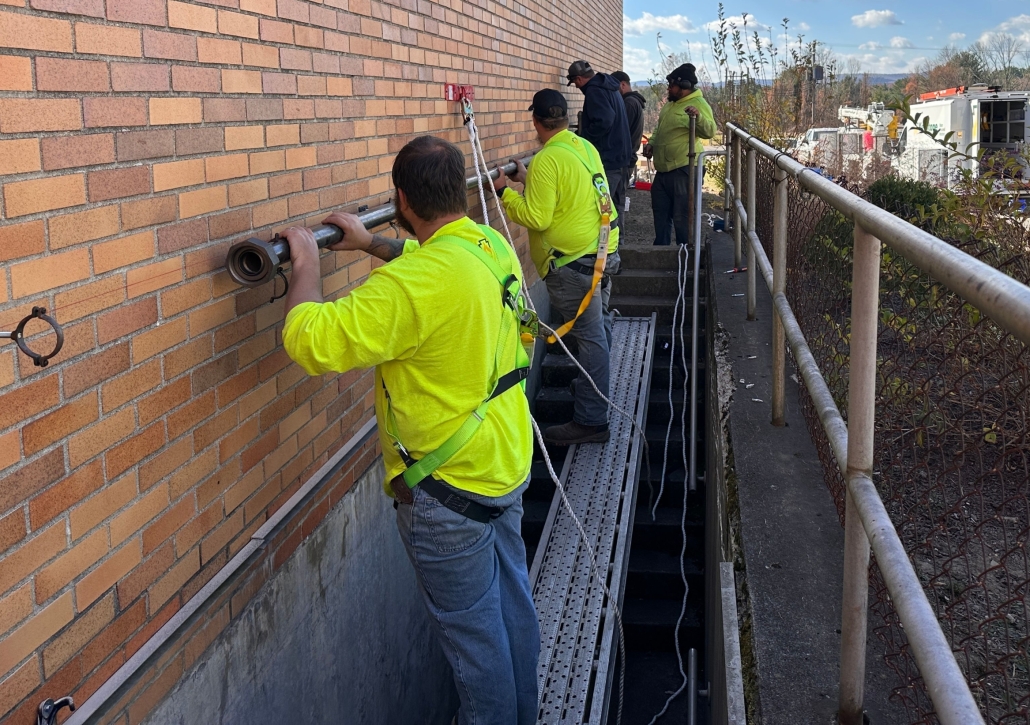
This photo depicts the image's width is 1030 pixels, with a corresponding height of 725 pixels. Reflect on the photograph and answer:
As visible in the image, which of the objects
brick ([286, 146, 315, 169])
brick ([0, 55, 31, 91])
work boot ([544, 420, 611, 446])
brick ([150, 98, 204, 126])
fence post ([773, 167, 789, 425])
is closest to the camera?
brick ([0, 55, 31, 91])

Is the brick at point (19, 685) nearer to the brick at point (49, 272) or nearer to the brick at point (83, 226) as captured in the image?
the brick at point (49, 272)

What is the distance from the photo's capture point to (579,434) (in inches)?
244

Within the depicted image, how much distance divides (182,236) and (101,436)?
0.60 meters

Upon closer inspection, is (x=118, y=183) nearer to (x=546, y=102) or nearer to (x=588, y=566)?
(x=588, y=566)

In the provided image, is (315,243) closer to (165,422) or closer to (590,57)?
(165,422)

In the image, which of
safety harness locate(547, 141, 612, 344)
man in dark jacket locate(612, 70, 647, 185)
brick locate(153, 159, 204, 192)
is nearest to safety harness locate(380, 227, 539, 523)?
brick locate(153, 159, 204, 192)

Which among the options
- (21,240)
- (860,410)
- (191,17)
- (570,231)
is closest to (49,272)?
(21,240)

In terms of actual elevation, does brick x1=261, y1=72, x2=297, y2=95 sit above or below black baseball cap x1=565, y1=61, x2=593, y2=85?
below

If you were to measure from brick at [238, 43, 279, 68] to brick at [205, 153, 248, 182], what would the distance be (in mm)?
296

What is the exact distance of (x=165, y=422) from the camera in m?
2.42

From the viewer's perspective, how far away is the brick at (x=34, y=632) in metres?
1.85

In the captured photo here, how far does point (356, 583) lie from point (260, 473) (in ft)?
3.27

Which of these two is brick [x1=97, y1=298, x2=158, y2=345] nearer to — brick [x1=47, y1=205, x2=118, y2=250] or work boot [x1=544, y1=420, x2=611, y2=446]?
brick [x1=47, y1=205, x2=118, y2=250]

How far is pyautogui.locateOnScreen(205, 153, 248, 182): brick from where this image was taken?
260 cm
